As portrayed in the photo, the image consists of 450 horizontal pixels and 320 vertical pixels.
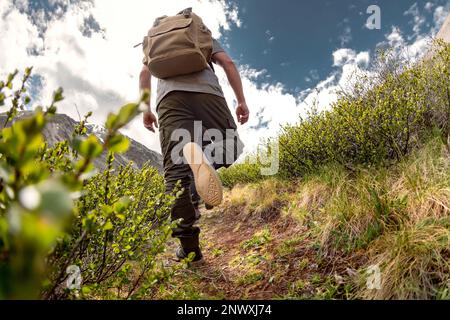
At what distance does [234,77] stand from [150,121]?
858mm

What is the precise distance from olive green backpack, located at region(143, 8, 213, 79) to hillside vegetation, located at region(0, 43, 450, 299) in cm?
89

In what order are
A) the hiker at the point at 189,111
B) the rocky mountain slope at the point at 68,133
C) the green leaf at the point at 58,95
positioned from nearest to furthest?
1. the green leaf at the point at 58,95
2. the rocky mountain slope at the point at 68,133
3. the hiker at the point at 189,111

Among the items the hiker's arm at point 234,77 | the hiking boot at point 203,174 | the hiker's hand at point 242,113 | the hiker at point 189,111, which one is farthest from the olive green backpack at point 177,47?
the hiking boot at point 203,174

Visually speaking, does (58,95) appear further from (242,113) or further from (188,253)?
(242,113)

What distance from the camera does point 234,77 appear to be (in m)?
2.61

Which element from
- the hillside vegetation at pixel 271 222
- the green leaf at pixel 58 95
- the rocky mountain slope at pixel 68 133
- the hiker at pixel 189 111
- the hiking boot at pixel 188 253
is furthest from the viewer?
the hiking boot at pixel 188 253

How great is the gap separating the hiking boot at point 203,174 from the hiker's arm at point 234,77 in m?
0.79

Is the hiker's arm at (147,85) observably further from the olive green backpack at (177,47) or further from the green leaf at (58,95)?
the green leaf at (58,95)

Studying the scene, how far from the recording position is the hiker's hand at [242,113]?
2.66m

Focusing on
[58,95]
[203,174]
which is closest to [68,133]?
[203,174]

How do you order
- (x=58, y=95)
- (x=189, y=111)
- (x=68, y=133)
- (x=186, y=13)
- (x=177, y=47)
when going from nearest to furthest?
(x=58, y=95), (x=177, y=47), (x=189, y=111), (x=186, y=13), (x=68, y=133)

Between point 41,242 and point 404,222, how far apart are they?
5.95 feet

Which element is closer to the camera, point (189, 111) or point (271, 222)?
point (189, 111)
